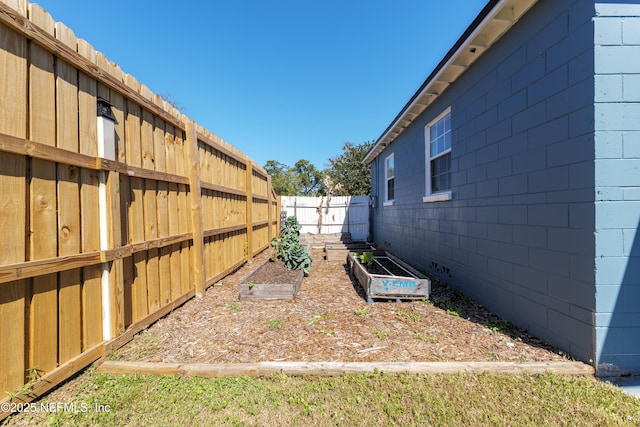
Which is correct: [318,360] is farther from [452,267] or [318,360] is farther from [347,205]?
[347,205]

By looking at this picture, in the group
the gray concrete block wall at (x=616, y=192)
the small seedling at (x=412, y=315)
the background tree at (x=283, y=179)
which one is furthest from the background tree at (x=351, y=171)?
the gray concrete block wall at (x=616, y=192)

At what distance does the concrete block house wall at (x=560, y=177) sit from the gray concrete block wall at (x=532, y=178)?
0.01 m

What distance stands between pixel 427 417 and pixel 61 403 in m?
2.60

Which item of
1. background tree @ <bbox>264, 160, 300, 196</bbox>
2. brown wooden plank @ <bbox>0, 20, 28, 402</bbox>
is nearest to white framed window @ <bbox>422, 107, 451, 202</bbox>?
brown wooden plank @ <bbox>0, 20, 28, 402</bbox>

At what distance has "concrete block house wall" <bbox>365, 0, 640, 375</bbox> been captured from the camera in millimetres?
2363

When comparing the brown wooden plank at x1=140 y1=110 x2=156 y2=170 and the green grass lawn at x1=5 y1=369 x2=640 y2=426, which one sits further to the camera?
the brown wooden plank at x1=140 y1=110 x2=156 y2=170

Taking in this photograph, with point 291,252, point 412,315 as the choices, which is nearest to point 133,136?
point 291,252

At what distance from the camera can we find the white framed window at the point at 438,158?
523cm

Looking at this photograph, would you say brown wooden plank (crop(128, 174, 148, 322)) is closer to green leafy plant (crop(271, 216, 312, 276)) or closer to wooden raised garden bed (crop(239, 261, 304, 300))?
wooden raised garden bed (crop(239, 261, 304, 300))

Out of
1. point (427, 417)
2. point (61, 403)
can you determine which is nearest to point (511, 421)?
point (427, 417)

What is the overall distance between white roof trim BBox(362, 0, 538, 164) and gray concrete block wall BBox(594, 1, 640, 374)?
1033mm

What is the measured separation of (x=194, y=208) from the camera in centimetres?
420

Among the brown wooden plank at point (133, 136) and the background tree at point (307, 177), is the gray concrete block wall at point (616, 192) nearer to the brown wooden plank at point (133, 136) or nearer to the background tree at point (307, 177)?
the brown wooden plank at point (133, 136)

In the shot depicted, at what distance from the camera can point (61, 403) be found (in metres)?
1.98
